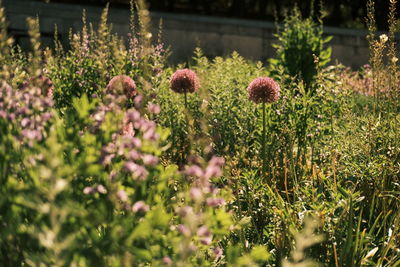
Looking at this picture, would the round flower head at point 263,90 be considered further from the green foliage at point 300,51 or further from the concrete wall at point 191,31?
the concrete wall at point 191,31

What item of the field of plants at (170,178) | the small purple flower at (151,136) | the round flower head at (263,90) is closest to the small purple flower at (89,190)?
the field of plants at (170,178)

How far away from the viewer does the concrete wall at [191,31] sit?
35.6ft

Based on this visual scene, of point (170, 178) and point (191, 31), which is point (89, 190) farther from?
point (191, 31)

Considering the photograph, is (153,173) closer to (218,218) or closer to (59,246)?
(218,218)

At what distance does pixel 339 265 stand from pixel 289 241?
28cm

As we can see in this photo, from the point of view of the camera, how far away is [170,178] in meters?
2.79

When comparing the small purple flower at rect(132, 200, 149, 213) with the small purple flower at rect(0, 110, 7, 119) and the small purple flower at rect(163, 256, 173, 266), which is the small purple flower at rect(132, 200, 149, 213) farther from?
the small purple flower at rect(0, 110, 7, 119)

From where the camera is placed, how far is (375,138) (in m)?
3.62

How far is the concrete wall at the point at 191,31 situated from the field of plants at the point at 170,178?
19.0 feet

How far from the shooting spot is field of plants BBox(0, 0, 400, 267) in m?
1.68

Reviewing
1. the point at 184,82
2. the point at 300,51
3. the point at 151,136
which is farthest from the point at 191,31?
the point at 151,136

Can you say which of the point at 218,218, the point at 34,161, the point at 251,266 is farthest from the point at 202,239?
the point at 34,161

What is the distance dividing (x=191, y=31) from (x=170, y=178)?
9.61 m

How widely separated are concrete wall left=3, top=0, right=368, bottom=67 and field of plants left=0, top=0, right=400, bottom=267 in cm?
578
